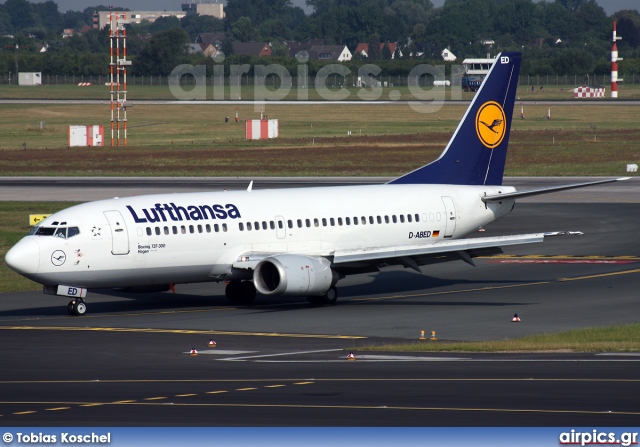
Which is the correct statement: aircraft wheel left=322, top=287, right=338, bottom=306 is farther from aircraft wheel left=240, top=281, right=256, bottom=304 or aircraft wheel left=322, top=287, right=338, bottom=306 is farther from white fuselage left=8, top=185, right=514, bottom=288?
aircraft wheel left=240, top=281, right=256, bottom=304

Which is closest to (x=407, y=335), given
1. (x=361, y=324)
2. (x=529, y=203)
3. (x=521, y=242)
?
(x=361, y=324)

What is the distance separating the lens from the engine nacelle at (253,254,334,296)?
130 feet

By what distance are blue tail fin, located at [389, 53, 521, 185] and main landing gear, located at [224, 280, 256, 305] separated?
355 inches

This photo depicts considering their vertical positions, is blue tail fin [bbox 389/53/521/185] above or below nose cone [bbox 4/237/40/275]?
above

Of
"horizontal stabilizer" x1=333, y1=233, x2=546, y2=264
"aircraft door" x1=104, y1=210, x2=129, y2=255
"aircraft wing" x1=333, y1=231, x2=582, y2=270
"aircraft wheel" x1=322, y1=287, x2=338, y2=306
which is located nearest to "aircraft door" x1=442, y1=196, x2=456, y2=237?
"aircraft wing" x1=333, y1=231, x2=582, y2=270

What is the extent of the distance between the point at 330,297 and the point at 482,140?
1150cm

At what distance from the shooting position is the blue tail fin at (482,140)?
159 feet

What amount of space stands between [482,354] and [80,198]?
4689 centimetres

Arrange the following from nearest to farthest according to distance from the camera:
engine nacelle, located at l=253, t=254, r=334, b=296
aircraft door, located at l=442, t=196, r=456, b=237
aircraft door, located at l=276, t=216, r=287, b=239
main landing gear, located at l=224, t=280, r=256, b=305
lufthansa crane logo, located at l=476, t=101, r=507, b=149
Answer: engine nacelle, located at l=253, t=254, r=334, b=296, aircraft door, located at l=276, t=216, r=287, b=239, main landing gear, located at l=224, t=280, r=256, b=305, aircraft door, located at l=442, t=196, r=456, b=237, lufthansa crane logo, located at l=476, t=101, r=507, b=149

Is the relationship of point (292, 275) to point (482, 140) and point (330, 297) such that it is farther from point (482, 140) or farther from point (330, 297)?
point (482, 140)

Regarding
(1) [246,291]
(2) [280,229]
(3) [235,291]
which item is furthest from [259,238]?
(3) [235,291]

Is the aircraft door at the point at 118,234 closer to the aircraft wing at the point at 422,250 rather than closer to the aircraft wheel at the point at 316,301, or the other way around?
the aircraft wheel at the point at 316,301

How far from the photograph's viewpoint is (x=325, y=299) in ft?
137

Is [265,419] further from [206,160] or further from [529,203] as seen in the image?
[206,160]
